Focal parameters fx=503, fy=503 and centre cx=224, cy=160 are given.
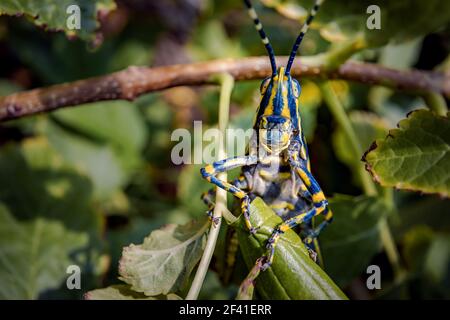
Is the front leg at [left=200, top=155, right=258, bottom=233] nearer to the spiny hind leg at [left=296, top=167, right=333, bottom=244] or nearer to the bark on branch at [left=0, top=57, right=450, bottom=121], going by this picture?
the spiny hind leg at [left=296, top=167, right=333, bottom=244]

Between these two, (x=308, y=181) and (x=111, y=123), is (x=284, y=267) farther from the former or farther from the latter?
(x=111, y=123)

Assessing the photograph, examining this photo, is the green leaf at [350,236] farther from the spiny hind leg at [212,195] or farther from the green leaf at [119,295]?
A: the green leaf at [119,295]

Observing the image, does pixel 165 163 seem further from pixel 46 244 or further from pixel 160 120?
pixel 46 244

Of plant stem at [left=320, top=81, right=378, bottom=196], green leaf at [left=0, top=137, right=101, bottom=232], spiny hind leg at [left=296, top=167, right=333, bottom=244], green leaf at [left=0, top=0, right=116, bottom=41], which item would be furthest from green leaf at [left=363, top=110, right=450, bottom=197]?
green leaf at [left=0, top=137, right=101, bottom=232]

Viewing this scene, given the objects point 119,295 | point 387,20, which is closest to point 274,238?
point 119,295

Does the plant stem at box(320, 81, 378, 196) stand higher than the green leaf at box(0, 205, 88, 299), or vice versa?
the plant stem at box(320, 81, 378, 196)
